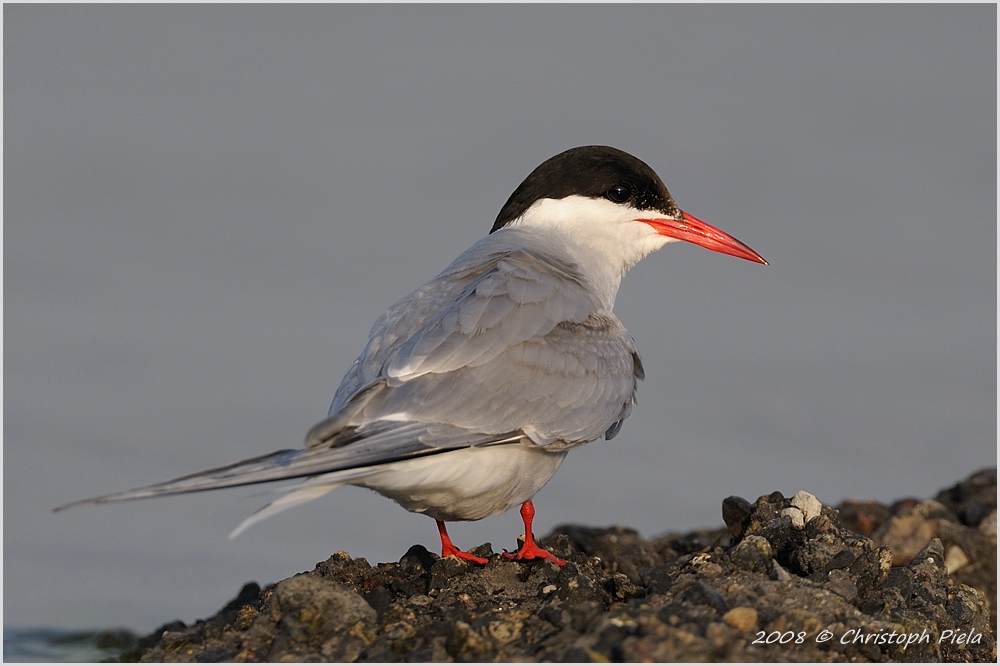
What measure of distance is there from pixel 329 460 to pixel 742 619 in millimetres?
1440

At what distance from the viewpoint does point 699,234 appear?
677cm

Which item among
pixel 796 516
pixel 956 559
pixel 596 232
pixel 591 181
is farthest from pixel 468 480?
pixel 956 559

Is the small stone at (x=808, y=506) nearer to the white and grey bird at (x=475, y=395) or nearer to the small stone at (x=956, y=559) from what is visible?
the white and grey bird at (x=475, y=395)

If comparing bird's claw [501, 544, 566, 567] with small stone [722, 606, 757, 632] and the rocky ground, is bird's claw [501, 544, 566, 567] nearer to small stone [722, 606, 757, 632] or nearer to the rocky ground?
the rocky ground

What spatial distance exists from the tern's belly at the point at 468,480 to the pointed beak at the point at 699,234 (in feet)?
6.20

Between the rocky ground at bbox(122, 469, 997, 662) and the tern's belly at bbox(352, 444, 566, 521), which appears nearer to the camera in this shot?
the rocky ground at bbox(122, 469, 997, 662)

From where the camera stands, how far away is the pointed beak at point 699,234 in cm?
668

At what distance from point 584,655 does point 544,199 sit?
3.32 meters

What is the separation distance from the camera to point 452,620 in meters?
4.17

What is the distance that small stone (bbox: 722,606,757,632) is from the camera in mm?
3912

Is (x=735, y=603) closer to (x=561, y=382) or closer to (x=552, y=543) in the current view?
(x=561, y=382)

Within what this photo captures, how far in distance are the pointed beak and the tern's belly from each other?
1890 millimetres

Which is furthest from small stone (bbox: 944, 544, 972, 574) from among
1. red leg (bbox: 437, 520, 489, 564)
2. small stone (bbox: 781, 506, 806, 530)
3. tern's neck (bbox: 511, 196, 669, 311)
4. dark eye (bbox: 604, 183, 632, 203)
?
red leg (bbox: 437, 520, 489, 564)

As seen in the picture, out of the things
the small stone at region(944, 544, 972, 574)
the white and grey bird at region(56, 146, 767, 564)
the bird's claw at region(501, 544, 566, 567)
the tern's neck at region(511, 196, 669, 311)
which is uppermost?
the tern's neck at region(511, 196, 669, 311)
